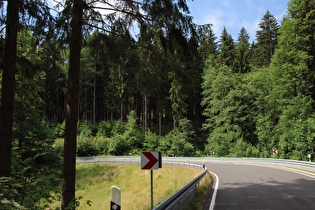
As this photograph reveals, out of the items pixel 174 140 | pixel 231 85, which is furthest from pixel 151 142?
pixel 231 85

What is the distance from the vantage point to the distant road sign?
5977 millimetres

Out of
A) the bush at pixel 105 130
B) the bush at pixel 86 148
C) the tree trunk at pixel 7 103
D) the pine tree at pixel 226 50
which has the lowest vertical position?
the bush at pixel 86 148

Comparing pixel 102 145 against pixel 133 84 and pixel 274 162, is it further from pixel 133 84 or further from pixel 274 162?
pixel 133 84

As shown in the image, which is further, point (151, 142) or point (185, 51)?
point (151, 142)

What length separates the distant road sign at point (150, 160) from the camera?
5.98 m

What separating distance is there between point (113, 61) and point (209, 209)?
18.8 feet

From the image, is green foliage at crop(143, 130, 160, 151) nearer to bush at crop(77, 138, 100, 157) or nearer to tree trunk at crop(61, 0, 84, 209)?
bush at crop(77, 138, 100, 157)

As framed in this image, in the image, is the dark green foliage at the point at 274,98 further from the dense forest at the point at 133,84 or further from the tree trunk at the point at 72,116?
the tree trunk at the point at 72,116

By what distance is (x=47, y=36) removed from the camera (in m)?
6.82

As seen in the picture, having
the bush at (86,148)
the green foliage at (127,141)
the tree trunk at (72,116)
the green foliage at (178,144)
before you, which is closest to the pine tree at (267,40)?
the green foliage at (178,144)

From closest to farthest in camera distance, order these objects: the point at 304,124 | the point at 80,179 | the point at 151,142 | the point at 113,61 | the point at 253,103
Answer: the point at 113,61 → the point at 304,124 → the point at 80,179 → the point at 253,103 → the point at 151,142

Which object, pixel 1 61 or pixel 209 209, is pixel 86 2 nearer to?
pixel 1 61

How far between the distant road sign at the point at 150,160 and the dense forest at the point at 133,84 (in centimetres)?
198

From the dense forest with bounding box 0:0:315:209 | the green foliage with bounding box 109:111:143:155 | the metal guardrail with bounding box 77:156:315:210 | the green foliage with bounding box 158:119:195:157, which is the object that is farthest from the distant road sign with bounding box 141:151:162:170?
the green foliage with bounding box 109:111:143:155
